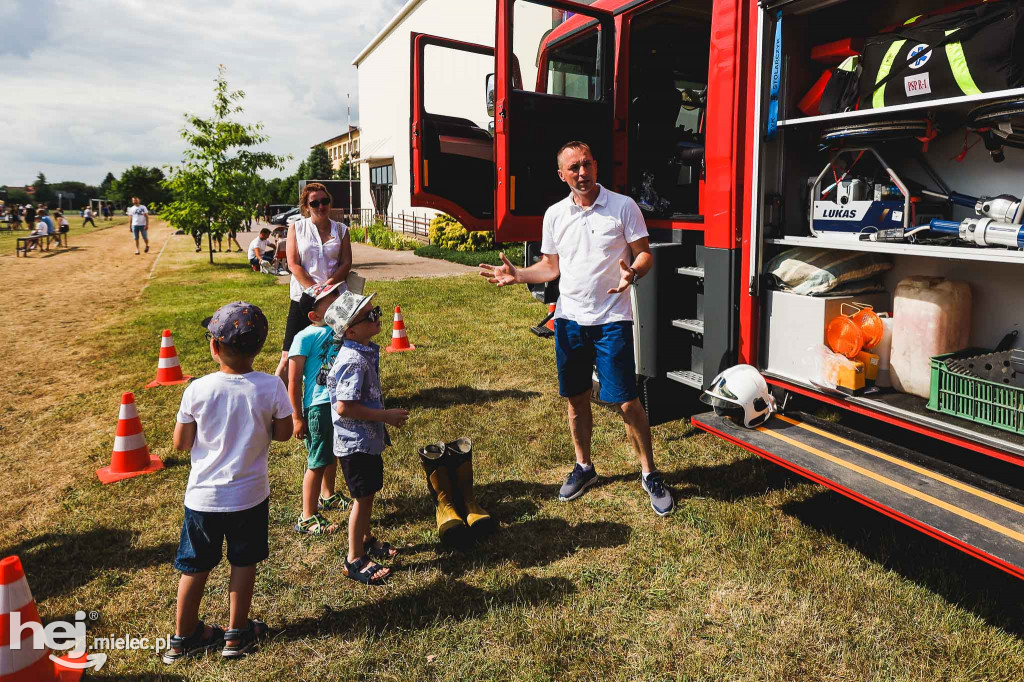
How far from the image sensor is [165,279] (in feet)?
52.3

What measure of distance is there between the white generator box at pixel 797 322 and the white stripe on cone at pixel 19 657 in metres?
3.64

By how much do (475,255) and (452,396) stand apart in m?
11.8

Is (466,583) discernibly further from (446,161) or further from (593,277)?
(446,161)

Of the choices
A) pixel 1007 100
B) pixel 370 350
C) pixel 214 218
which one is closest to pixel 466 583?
pixel 370 350

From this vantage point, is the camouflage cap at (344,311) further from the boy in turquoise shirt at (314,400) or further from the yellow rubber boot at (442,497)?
the yellow rubber boot at (442,497)

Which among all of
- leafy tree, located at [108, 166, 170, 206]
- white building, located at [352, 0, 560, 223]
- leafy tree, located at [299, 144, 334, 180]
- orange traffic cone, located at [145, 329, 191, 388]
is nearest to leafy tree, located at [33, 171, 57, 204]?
leafy tree, located at [108, 166, 170, 206]

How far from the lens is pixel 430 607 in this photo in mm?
2920

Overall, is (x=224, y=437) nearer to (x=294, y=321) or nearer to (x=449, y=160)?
(x=294, y=321)

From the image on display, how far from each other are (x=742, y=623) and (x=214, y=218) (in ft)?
58.2

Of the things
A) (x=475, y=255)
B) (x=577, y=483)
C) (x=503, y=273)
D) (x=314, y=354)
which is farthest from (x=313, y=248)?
(x=475, y=255)

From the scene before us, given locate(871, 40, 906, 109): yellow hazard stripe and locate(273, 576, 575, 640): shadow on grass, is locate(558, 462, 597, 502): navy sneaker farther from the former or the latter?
locate(871, 40, 906, 109): yellow hazard stripe

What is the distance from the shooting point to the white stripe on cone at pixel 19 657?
2244 millimetres

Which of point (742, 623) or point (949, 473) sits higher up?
point (949, 473)

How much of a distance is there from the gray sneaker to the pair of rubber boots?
92 centimetres
